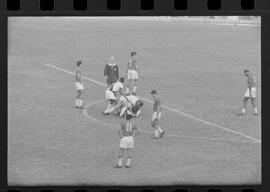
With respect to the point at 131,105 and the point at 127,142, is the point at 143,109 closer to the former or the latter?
the point at 131,105

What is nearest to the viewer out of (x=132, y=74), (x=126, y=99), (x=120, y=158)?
(x=120, y=158)

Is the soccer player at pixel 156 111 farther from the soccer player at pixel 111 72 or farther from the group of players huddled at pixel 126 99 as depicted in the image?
the soccer player at pixel 111 72

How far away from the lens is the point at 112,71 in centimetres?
1500

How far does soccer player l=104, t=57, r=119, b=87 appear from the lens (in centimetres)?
1496

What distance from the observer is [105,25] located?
1541cm

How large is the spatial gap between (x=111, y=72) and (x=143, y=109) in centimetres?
92

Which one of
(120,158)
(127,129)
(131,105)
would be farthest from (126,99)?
(120,158)

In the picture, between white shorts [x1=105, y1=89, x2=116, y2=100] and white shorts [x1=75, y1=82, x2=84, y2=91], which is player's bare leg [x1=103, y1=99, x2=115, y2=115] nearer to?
white shorts [x1=105, y1=89, x2=116, y2=100]

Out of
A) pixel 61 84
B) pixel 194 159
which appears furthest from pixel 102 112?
pixel 194 159

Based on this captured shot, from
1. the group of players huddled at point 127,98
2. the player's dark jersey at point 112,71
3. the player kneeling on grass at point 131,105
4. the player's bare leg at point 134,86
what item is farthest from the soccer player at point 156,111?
the player's dark jersey at point 112,71

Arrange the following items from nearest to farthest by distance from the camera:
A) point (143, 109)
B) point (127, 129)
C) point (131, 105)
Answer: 1. point (127, 129)
2. point (131, 105)
3. point (143, 109)

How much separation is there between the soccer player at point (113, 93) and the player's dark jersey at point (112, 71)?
0.37 ft

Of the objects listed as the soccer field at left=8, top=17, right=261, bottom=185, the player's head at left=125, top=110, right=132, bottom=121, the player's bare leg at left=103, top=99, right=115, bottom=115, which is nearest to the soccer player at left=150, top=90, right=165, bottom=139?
the soccer field at left=8, top=17, right=261, bottom=185

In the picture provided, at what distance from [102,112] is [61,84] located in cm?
128
